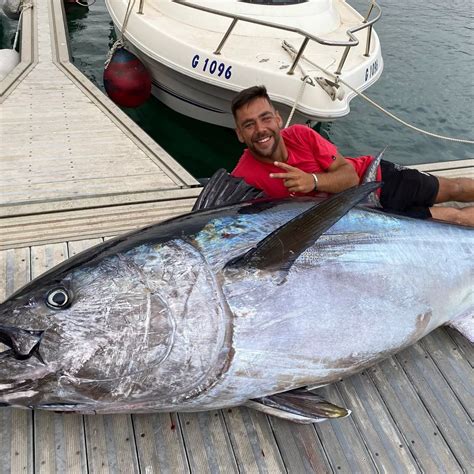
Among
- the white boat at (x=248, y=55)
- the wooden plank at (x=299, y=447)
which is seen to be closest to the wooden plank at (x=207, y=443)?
the wooden plank at (x=299, y=447)

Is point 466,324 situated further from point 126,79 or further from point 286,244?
point 126,79

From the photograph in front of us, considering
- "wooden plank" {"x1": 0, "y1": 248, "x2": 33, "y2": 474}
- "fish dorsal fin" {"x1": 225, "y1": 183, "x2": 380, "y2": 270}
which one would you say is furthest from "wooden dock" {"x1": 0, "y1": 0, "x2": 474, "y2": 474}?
"fish dorsal fin" {"x1": 225, "y1": 183, "x2": 380, "y2": 270}

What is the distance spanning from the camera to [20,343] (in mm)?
1319

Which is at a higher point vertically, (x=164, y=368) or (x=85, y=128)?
(x=164, y=368)

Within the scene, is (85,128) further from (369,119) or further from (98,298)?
(369,119)

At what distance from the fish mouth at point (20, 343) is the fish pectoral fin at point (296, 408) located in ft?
2.46

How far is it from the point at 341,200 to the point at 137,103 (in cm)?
453

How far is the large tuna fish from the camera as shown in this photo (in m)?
1.36

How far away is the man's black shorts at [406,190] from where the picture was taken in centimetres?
279

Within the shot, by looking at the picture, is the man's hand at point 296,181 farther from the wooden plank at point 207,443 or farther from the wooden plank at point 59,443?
the wooden plank at point 59,443

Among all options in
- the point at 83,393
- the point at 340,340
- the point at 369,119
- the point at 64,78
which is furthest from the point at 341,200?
the point at 369,119

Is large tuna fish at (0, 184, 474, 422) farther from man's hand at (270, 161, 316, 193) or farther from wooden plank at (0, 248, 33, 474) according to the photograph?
wooden plank at (0, 248, 33, 474)

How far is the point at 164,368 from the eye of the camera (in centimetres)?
141

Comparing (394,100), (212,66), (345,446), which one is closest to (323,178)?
(345,446)
